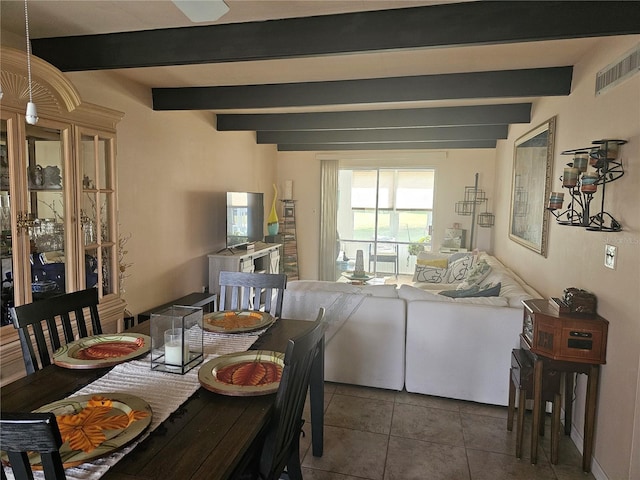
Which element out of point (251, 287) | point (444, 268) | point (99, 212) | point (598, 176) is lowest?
point (444, 268)

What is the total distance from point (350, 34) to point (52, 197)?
191cm

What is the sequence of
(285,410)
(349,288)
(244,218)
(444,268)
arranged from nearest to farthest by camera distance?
(285,410), (349,288), (244,218), (444,268)

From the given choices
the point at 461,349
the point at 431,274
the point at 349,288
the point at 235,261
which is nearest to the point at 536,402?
the point at 461,349

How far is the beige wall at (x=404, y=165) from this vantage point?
689cm

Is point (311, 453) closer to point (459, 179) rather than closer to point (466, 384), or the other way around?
point (466, 384)


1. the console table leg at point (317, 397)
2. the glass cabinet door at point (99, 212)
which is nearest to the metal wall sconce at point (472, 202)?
the console table leg at point (317, 397)

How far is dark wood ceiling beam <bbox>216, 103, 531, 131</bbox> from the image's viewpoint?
14.3 feet

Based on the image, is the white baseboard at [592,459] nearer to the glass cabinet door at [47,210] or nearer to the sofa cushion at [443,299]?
the sofa cushion at [443,299]

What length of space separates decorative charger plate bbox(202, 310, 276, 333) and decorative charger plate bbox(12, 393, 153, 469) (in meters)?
0.76

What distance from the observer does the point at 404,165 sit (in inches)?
287

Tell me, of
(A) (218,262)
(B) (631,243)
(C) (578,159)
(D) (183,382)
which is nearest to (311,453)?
(D) (183,382)

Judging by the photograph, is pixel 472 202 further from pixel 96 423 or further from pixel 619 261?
pixel 96 423

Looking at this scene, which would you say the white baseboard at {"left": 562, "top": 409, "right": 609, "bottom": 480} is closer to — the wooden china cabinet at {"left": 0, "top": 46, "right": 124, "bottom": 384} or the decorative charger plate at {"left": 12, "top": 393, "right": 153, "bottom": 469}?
the decorative charger plate at {"left": 12, "top": 393, "right": 153, "bottom": 469}

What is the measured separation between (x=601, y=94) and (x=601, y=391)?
5.58 feet
